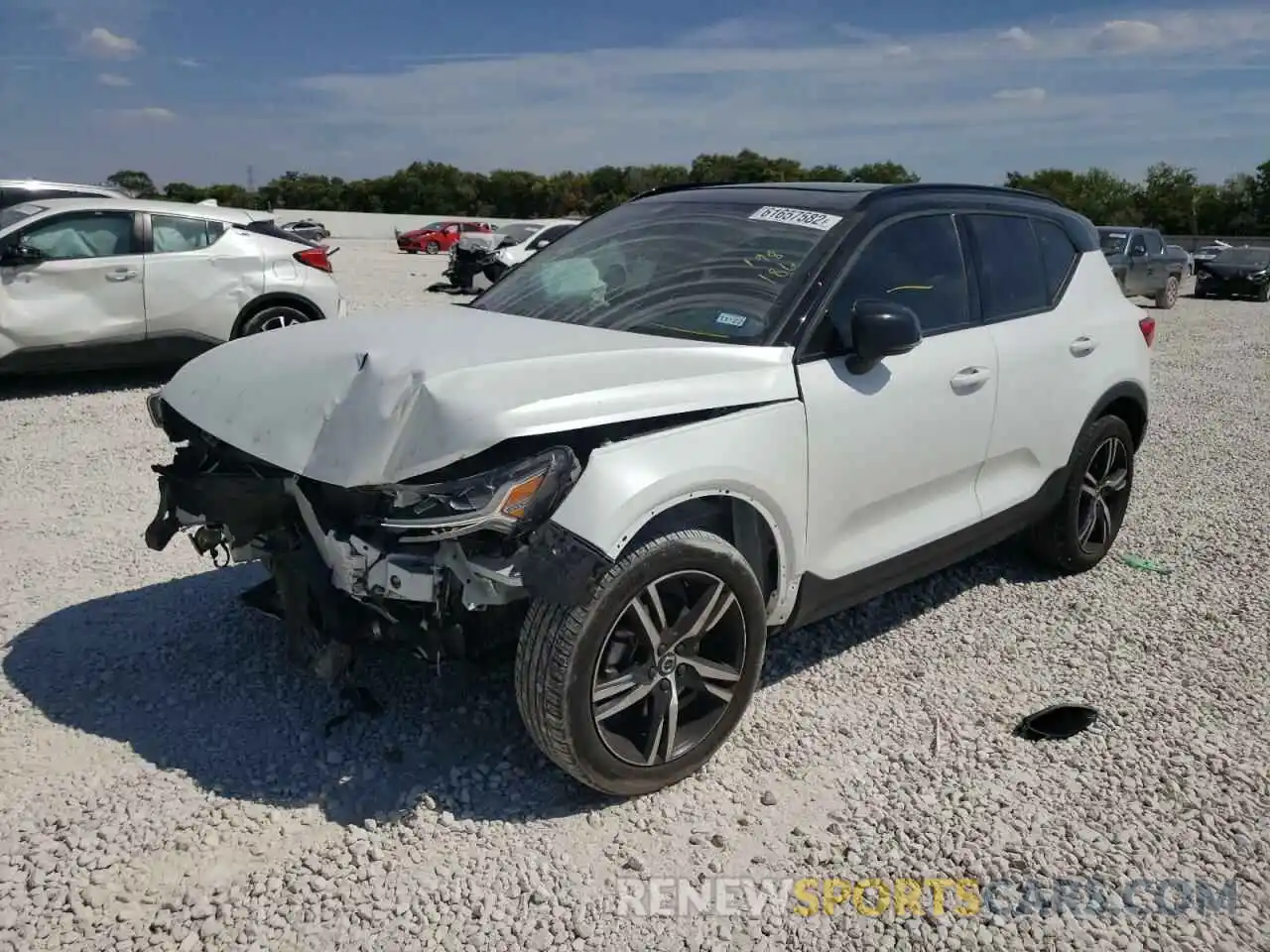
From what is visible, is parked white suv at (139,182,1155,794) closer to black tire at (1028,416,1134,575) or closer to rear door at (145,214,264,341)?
black tire at (1028,416,1134,575)

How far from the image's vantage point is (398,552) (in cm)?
286

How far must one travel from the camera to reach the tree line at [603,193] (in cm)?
6394

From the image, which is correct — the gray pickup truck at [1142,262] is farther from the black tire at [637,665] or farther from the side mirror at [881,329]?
the black tire at [637,665]

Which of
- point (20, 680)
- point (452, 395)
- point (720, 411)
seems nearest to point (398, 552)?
point (452, 395)

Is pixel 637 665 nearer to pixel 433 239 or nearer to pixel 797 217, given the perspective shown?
pixel 797 217

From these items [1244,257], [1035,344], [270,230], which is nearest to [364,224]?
[1244,257]

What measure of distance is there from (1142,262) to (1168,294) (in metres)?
1.67

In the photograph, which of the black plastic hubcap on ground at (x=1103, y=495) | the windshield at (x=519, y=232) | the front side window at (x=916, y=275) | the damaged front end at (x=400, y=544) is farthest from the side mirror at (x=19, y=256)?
the windshield at (x=519, y=232)

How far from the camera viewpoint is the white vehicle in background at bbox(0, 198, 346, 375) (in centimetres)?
831

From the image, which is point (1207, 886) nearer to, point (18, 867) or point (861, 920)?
point (861, 920)

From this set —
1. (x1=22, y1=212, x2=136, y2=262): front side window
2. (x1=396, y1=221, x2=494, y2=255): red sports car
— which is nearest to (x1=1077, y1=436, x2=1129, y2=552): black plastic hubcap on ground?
(x1=22, y1=212, x2=136, y2=262): front side window

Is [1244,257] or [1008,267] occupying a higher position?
[1244,257]

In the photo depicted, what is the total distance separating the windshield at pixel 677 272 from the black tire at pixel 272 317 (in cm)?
546

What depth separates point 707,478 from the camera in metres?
2.98
